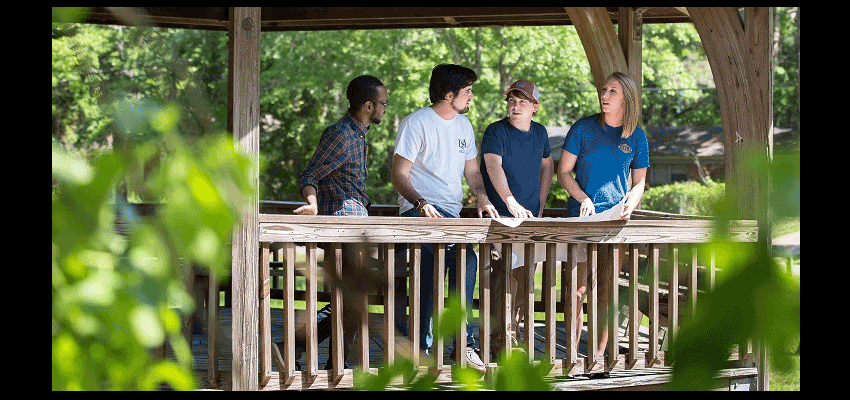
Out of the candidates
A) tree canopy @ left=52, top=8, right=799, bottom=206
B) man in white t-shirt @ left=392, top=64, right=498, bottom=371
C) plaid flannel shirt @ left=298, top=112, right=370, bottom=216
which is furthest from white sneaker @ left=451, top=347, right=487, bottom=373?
tree canopy @ left=52, top=8, right=799, bottom=206

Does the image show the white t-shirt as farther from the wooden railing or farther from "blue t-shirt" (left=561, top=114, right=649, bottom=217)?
"blue t-shirt" (left=561, top=114, right=649, bottom=217)

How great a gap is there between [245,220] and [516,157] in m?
1.79

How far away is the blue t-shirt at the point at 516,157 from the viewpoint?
18.2 ft

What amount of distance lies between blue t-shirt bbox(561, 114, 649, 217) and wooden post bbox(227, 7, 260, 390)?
1.95 m

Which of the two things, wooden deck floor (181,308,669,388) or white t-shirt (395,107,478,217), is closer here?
white t-shirt (395,107,478,217)

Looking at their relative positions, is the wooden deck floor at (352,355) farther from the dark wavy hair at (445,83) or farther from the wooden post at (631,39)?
the wooden post at (631,39)

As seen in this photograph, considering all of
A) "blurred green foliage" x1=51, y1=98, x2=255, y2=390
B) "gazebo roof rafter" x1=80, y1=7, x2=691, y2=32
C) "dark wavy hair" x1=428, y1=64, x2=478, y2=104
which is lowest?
"blurred green foliage" x1=51, y1=98, x2=255, y2=390

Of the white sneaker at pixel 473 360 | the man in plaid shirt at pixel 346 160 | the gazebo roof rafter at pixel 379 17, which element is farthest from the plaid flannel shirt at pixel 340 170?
the gazebo roof rafter at pixel 379 17

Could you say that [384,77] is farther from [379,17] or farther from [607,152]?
[607,152]

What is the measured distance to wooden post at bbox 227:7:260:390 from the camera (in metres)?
4.57

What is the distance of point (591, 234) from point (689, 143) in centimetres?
Answer: 2594

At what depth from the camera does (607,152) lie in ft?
18.1
